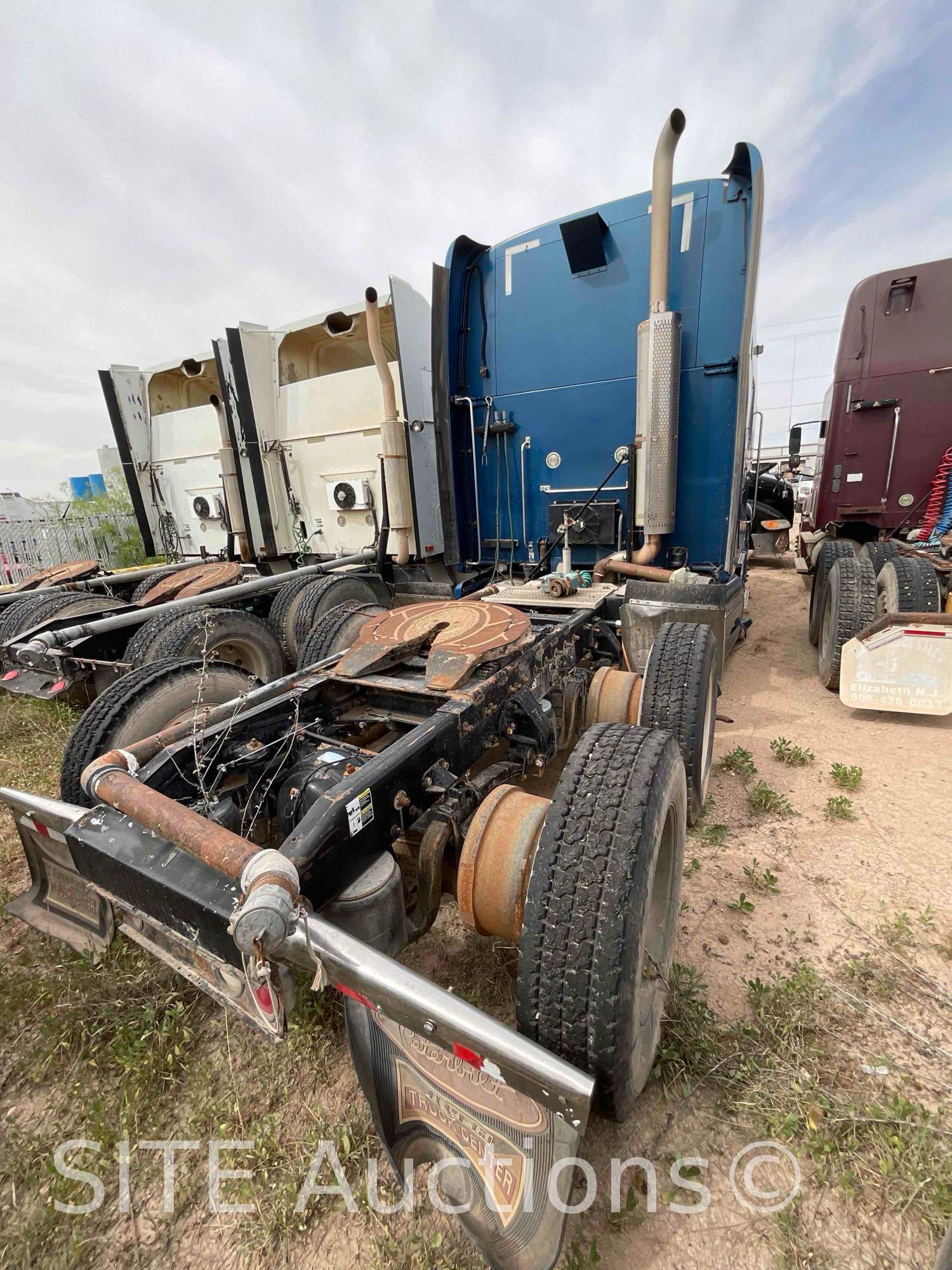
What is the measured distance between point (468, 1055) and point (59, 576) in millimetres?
6662

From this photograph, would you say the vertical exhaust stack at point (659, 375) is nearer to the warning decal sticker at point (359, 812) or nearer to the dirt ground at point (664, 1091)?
the dirt ground at point (664, 1091)

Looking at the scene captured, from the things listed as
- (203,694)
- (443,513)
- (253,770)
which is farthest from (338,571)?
(253,770)

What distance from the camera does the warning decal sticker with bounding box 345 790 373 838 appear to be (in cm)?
149

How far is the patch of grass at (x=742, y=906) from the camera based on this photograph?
7.47ft

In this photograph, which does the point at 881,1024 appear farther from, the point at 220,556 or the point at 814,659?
the point at 220,556

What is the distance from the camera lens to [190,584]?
512 cm

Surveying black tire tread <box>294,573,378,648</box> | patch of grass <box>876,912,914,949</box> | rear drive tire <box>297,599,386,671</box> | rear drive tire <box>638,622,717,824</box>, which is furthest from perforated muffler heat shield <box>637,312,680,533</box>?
patch of grass <box>876,912,914,949</box>

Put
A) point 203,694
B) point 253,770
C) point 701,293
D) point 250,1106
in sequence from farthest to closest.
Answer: point 701,293 < point 203,694 < point 253,770 < point 250,1106

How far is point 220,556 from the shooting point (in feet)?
25.2

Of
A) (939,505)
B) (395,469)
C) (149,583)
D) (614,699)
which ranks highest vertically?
(395,469)

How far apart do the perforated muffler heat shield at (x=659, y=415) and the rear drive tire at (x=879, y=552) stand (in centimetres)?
268

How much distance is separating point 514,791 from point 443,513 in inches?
148

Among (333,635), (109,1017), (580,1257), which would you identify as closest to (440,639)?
(333,635)

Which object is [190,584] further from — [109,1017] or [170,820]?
[170,820]
